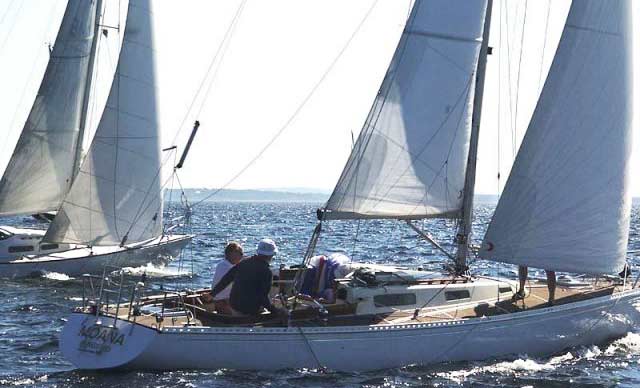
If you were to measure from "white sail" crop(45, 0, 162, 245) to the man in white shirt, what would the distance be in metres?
13.0

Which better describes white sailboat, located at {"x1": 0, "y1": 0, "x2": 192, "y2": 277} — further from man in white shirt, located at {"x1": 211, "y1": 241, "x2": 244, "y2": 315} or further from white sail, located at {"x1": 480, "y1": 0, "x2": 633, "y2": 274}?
white sail, located at {"x1": 480, "y1": 0, "x2": 633, "y2": 274}

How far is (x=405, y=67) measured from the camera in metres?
15.1

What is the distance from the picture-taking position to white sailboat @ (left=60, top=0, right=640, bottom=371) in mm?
14109

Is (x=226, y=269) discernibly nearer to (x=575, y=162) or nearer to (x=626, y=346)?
(x=575, y=162)

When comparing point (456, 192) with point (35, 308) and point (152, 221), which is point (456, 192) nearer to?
point (35, 308)

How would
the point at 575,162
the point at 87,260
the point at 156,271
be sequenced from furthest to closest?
the point at 156,271 → the point at 87,260 → the point at 575,162

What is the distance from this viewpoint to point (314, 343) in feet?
41.1

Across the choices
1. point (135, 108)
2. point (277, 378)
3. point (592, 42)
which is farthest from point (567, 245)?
point (135, 108)

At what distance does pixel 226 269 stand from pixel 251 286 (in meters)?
0.66

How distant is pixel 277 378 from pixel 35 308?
9.21 metres

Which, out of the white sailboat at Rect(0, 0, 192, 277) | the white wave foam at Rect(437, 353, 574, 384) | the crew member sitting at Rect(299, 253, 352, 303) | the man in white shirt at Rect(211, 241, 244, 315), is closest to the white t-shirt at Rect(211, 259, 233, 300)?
the man in white shirt at Rect(211, 241, 244, 315)

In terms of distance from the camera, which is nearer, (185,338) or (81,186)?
(185,338)

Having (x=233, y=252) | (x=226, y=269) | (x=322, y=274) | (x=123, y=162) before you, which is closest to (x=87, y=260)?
(x=123, y=162)

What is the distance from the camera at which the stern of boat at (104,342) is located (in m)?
11.8
